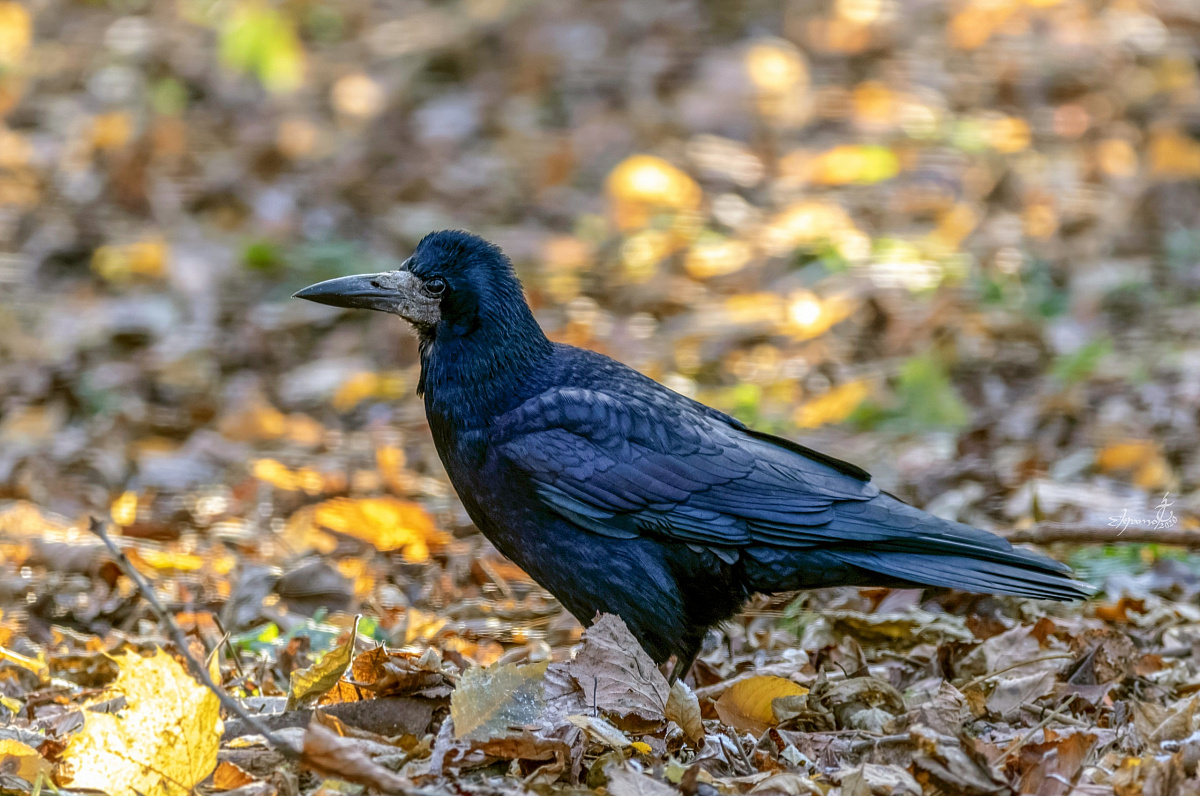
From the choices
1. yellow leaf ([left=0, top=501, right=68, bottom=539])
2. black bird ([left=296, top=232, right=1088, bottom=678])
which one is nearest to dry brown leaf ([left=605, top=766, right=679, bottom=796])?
black bird ([left=296, top=232, right=1088, bottom=678])

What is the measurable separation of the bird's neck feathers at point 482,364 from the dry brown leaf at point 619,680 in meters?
0.97

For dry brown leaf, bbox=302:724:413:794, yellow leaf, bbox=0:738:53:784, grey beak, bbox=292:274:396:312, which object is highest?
grey beak, bbox=292:274:396:312

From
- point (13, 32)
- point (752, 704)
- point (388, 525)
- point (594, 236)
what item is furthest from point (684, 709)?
point (13, 32)

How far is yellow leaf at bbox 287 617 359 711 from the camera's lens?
2.85 m

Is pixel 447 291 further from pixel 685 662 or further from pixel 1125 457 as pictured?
pixel 1125 457

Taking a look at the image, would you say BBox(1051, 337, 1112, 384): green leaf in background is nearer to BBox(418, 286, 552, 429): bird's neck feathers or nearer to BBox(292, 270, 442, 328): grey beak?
BBox(418, 286, 552, 429): bird's neck feathers

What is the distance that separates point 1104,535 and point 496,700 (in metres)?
2.16

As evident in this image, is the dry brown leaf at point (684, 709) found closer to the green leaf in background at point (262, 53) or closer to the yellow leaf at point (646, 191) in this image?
the yellow leaf at point (646, 191)

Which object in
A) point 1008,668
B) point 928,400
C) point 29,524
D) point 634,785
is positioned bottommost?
point 928,400

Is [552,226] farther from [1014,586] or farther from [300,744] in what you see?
[300,744]

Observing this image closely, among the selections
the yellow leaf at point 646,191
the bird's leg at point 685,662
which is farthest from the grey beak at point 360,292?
the yellow leaf at point 646,191

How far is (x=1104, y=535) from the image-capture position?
157 inches

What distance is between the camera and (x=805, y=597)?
447 centimetres

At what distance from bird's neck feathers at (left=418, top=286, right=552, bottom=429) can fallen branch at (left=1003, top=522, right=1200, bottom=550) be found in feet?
5.41
